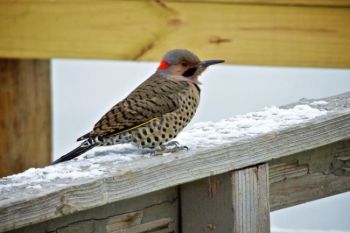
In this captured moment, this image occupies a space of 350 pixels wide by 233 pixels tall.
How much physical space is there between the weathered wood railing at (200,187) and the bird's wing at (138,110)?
595mm

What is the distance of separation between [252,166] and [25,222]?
0.69 metres

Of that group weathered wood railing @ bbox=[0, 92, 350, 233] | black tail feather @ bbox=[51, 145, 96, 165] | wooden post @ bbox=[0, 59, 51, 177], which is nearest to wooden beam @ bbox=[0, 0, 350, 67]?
wooden post @ bbox=[0, 59, 51, 177]

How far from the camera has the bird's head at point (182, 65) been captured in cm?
347

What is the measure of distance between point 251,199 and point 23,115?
188cm

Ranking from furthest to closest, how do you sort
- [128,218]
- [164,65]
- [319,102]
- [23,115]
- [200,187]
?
[23,115] < [164,65] < [319,102] < [200,187] < [128,218]

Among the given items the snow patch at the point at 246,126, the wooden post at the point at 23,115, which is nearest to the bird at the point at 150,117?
the snow patch at the point at 246,126

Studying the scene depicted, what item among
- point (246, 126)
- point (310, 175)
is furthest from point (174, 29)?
point (310, 175)

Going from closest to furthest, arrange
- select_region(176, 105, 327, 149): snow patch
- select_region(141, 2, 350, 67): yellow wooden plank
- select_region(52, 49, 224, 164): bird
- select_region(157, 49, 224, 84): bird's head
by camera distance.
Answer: select_region(176, 105, 327, 149): snow patch, select_region(52, 49, 224, 164): bird, select_region(157, 49, 224, 84): bird's head, select_region(141, 2, 350, 67): yellow wooden plank

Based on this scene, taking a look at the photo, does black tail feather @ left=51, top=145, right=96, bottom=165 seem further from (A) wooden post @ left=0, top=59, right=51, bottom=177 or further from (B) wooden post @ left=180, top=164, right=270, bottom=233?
(A) wooden post @ left=0, top=59, right=51, bottom=177

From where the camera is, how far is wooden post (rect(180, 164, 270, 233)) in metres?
2.45

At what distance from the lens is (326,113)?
8.93ft

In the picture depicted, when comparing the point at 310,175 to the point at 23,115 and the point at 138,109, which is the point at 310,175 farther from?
the point at 23,115

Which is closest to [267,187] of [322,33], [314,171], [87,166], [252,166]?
[252,166]

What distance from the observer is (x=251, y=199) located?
2.48 m
